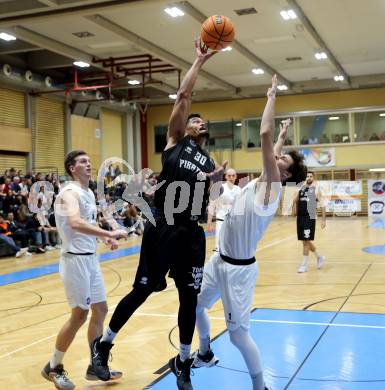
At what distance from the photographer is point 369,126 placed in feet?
86.6

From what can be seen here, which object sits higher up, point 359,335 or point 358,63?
point 358,63

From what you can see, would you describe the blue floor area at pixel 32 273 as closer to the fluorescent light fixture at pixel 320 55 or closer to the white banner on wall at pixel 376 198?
the fluorescent light fixture at pixel 320 55

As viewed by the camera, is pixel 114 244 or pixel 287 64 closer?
pixel 114 244

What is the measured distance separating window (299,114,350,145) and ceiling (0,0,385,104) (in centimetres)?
205

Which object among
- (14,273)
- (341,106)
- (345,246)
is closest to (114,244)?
(14,273)

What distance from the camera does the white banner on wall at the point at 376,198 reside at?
25.4m

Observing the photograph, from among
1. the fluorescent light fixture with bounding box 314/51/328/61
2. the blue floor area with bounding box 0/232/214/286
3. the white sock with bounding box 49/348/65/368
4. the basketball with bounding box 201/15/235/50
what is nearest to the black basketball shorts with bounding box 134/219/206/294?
the white sock with bounding box 49/348/65/368

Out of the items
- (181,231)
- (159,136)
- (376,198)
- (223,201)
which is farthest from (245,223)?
(159,136)

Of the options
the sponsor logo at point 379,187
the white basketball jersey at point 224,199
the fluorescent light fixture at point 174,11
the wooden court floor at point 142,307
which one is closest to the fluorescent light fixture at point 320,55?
the fluorescent light fixture at point 174,11

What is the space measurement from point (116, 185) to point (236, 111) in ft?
32.3

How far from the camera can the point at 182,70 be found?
21281mm

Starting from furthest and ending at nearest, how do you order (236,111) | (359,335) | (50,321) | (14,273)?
(236,111) → (14,273) → (50,321) → (359,335)

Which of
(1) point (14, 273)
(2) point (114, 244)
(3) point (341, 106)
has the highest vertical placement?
(3) point (341, 106)

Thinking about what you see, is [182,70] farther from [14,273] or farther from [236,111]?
[14,273]
